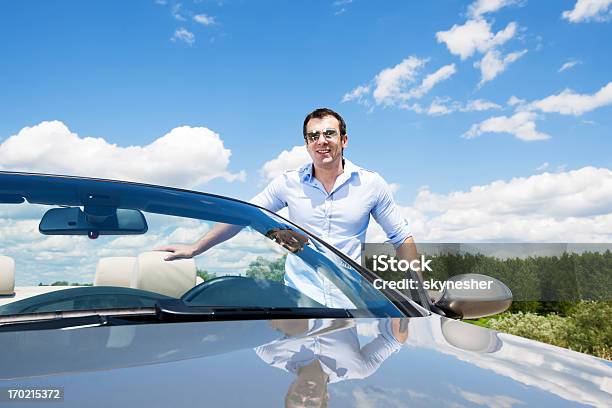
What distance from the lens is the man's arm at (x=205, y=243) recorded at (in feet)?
6.37

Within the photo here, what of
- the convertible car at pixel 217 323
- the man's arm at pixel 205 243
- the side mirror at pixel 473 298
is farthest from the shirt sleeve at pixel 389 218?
the man's arm at pixel 205 243

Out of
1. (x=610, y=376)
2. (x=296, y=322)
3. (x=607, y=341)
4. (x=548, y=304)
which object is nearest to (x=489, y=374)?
(x=610, y=376)

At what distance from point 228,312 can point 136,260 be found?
0.42 metres

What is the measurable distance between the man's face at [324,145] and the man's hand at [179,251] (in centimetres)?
185

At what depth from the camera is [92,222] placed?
1.94 metres

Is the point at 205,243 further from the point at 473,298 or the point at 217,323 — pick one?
the point at 473,298

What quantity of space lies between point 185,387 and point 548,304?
81.6 ft

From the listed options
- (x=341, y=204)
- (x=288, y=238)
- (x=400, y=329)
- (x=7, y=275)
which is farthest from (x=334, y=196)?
(x=7, y=275)

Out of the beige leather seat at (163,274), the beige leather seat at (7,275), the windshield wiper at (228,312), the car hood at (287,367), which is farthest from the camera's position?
the beige leather seat at (163,274)

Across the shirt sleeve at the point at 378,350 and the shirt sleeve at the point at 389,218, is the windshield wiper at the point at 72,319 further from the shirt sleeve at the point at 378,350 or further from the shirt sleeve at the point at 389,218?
the shirt sleeve at the point at 389,218

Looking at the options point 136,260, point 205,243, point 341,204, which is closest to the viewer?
point 136,260

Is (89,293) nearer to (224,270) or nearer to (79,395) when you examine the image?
(224,270)

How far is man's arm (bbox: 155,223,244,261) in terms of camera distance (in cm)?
194

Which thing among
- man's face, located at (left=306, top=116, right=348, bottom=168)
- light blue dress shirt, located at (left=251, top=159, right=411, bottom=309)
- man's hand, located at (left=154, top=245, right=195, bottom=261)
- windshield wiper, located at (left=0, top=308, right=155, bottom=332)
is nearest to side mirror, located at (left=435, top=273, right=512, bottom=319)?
man's hand, located at (left=154, top=245, right=195, bottom=261)
